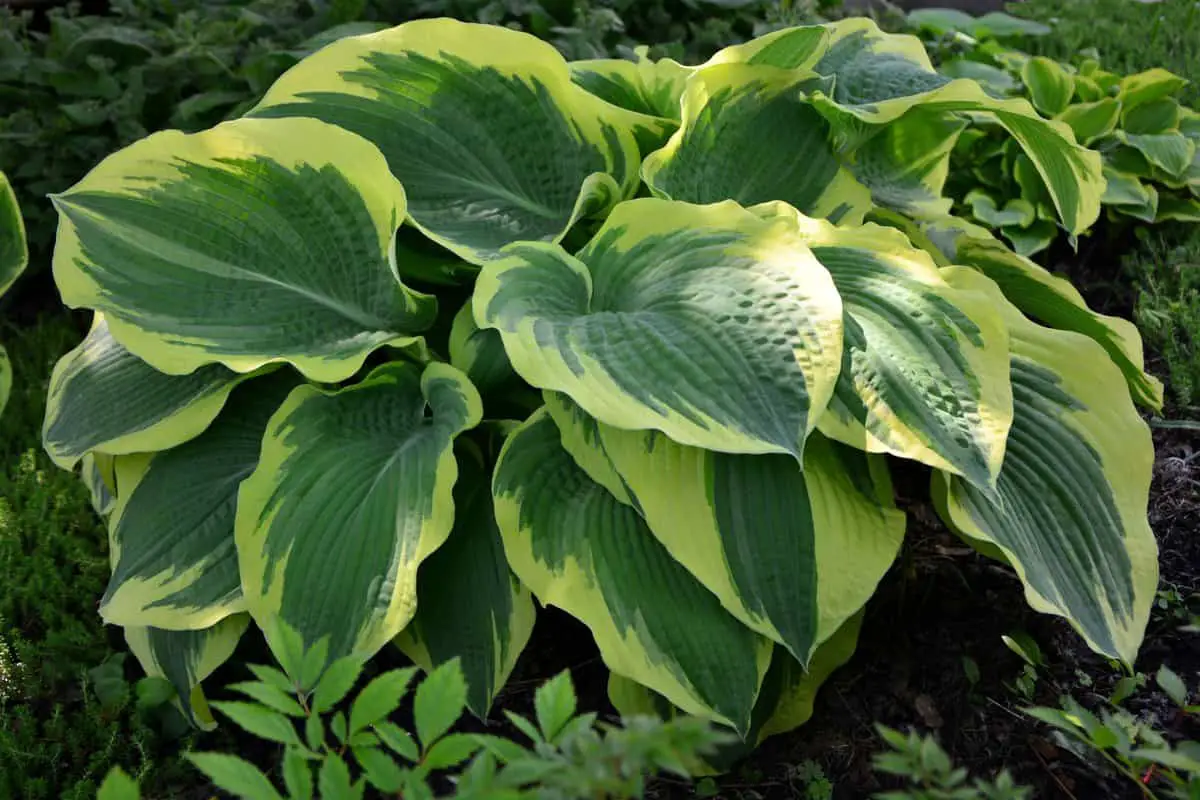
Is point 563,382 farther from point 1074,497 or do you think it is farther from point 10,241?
point 10,241

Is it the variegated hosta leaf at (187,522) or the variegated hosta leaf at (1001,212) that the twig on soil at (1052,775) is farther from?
the variegated hosta leaf at (1001,212)

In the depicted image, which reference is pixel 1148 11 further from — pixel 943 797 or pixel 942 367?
pixel 943 797

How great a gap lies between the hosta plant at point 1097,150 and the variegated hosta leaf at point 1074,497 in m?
0.94

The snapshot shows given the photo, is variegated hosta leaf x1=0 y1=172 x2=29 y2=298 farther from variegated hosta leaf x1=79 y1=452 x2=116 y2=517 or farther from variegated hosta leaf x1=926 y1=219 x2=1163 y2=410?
variegated hosta leaf x1=926 y1=219 x2=1163 y2=410

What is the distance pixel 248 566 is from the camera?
1.36m

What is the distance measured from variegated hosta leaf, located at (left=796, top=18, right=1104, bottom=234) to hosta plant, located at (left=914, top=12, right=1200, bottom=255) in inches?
20.6

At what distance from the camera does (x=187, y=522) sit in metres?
1.52

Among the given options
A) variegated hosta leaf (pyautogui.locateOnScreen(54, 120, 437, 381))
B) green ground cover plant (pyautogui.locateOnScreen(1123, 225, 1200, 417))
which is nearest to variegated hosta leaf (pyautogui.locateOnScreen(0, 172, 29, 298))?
variegated hosta leaf (pyautogui.locateOnScreen(54, 120, 437, 381))

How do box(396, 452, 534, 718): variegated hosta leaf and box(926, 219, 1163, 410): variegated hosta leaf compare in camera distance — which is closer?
box(396, 452, 534, 718): variegated hosta leaf

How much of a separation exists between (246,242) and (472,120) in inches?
15.0

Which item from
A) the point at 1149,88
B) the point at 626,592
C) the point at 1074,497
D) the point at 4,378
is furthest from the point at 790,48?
the point at 4,378

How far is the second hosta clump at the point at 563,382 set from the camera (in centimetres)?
129

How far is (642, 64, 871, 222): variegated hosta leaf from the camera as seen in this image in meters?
1.68

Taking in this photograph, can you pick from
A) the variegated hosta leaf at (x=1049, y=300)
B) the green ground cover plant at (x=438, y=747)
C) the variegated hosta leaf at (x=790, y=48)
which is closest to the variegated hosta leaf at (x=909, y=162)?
the variegated hosta leaf at (x=1049, y=300)
